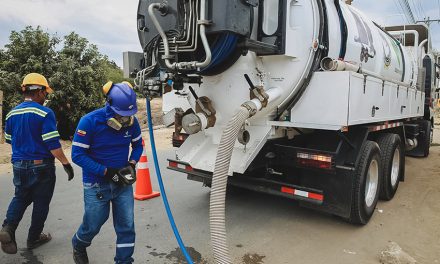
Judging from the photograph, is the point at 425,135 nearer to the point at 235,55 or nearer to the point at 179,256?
the point at 235,55

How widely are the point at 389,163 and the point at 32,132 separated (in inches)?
173

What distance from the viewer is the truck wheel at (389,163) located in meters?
4.94

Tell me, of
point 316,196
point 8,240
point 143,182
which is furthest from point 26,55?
point 316,196

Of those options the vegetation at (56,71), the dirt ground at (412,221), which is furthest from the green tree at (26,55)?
the dirt ground at (412,221)

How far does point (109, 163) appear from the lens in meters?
2.91

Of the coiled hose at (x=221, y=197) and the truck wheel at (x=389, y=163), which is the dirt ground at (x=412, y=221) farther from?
the coiled hose at (x=221, y=197)

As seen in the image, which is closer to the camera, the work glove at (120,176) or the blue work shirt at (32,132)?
the work glove at (120,176)

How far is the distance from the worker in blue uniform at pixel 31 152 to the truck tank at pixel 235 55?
0.94m

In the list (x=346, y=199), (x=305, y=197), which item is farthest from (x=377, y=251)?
(x=305, y=197)

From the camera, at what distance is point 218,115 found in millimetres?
3977

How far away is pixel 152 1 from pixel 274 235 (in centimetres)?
273

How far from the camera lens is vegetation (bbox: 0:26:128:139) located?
12023mm

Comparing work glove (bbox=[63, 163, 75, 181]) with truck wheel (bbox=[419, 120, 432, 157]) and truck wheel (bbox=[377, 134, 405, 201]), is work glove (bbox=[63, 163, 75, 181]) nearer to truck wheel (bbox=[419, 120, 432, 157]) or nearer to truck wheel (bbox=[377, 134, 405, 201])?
truck wheel (bbox=[377, 134, 405, 201])

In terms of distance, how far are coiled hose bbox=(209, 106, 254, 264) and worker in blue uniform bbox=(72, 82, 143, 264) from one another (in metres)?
0.67
